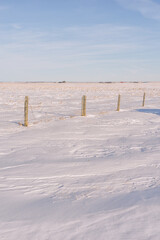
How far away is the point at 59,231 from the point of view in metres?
3.55

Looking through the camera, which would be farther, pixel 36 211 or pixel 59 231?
pixel 36 211

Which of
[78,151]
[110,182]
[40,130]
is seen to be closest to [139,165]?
[110,182]

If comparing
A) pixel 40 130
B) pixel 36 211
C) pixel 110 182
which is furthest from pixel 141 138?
pixel 36 211

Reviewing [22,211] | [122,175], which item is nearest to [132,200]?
[122,175]

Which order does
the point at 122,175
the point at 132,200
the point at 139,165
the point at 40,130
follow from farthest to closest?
the point at 40,130 → the point at 139,165 → the point at 122,175 → the point at 132,200

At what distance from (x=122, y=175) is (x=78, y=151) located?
255 centimetres

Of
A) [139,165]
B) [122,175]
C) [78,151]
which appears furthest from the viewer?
[78,151]

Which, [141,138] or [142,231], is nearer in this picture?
[142,231]

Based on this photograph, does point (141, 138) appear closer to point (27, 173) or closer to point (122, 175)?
point (122, 175)

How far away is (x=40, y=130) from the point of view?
11648 millimetres

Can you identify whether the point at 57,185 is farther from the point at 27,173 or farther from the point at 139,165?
the point at 139,165

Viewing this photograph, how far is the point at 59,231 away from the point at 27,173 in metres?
2.67

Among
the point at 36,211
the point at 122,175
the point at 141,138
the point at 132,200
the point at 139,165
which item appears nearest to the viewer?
the point at 36,211

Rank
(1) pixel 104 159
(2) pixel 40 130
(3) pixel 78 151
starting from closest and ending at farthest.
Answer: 1. (1) pixel 104 159
2. (3) pixel 78 151
3. (2) pixel 40 130
